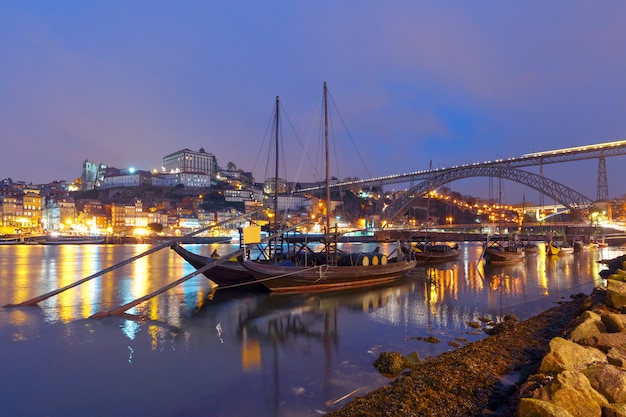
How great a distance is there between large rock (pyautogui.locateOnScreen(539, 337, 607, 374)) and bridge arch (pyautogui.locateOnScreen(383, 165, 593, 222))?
2078 inches

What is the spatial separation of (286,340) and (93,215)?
4263 inches

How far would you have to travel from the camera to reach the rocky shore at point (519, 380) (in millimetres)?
4254

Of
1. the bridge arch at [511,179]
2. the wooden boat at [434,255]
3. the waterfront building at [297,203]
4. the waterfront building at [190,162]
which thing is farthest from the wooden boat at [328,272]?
the waterfront building at [190,162]

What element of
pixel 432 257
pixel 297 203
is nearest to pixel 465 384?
pixel 432 257

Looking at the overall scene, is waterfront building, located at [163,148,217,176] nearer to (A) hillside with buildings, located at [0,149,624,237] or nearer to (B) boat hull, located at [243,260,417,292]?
(A) hillside with buildings, located at [0,149,624,237]

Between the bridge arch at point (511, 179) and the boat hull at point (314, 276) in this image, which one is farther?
the bridge arch at point (511, 179)

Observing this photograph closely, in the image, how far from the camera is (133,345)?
9.13 m

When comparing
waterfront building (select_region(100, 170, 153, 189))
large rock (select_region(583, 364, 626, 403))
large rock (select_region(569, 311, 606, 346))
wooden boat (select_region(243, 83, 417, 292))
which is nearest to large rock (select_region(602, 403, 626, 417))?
large rock (select_region(583, 364, 626, 403))

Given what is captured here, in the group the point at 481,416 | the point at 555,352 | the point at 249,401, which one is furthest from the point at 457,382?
the point at 249,401

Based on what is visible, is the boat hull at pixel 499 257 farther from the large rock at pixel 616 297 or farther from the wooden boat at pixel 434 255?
the large rock at pixel 616 297

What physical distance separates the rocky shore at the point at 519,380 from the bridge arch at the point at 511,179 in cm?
4999

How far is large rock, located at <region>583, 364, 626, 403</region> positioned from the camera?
447cm

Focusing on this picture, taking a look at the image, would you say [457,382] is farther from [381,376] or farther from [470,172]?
[470,172]

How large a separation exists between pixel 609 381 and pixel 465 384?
1977mm
